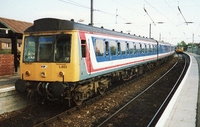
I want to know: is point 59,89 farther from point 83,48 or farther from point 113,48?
point 113,48

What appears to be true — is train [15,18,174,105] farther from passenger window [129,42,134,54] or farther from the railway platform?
passenger window [129,42,134,54]

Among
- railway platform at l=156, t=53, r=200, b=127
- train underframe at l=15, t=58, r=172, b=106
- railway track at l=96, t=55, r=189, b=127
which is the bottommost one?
railway track at l=96, t=55, r=189, b=127

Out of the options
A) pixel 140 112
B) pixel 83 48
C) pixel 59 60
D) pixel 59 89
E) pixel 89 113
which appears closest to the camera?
pixel 59 89

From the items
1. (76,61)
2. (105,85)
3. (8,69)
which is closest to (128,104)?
(105,85)

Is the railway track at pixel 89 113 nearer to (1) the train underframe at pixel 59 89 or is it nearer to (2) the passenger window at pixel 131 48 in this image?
(1) the train underframe at pixel 59 89

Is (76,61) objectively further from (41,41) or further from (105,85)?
(105,85)

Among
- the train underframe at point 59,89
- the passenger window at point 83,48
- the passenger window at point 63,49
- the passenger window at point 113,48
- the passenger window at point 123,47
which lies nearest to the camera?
the train underframe at point 59,89

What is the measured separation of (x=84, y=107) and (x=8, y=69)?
6599 mm

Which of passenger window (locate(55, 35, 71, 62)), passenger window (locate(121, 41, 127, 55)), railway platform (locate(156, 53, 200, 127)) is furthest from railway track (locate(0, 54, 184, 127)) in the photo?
passenger window (locate(121, 41, 127, 55))

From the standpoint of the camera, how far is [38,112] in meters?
8.99

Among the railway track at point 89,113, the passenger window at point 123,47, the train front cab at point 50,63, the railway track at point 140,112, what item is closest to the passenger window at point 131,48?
the passenger window at point 123,47

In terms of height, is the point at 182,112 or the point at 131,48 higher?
the point at 131,48

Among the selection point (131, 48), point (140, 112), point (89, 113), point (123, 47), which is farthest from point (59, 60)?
point (131, 48)

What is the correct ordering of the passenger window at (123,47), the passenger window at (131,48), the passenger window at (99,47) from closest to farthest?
the passenger window at (99,47) → the passenger window at (123,47) → the passenger window at (131,48)
